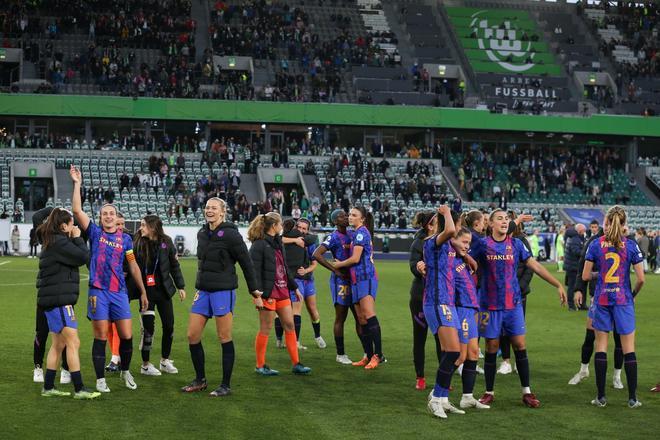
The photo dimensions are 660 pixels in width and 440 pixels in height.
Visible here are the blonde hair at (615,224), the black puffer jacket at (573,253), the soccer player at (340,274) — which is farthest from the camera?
the black puffer jacket at (573,253)

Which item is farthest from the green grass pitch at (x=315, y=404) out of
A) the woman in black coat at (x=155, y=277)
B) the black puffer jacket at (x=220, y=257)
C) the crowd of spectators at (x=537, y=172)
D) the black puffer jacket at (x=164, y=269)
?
the crowd of spectators at (x=537, y=172)

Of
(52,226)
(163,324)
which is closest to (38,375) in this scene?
(163,324)

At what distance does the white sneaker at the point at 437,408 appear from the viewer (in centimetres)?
1000

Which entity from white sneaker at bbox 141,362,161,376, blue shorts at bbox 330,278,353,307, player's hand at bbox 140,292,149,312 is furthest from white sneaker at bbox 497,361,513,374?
player's hand at bbox 140,292,149,312

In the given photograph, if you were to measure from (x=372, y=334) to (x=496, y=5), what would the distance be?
62375 mm

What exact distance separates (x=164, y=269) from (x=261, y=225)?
52.3 inches

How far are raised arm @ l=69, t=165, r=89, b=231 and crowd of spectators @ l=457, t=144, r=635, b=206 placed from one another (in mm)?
47289

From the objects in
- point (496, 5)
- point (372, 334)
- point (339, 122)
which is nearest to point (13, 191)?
point (339, 122)

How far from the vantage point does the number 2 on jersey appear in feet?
35.5

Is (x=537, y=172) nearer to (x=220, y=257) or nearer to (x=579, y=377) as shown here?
(x=579, y=377)

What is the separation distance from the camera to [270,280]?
1226cm

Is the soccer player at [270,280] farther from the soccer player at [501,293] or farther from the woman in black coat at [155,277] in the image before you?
the soccer player at [501,293]

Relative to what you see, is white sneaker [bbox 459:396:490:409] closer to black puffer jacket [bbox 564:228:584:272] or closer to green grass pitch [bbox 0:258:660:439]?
green grass pitch [bbox 0:258:660:439]

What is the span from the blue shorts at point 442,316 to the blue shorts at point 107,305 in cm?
345
